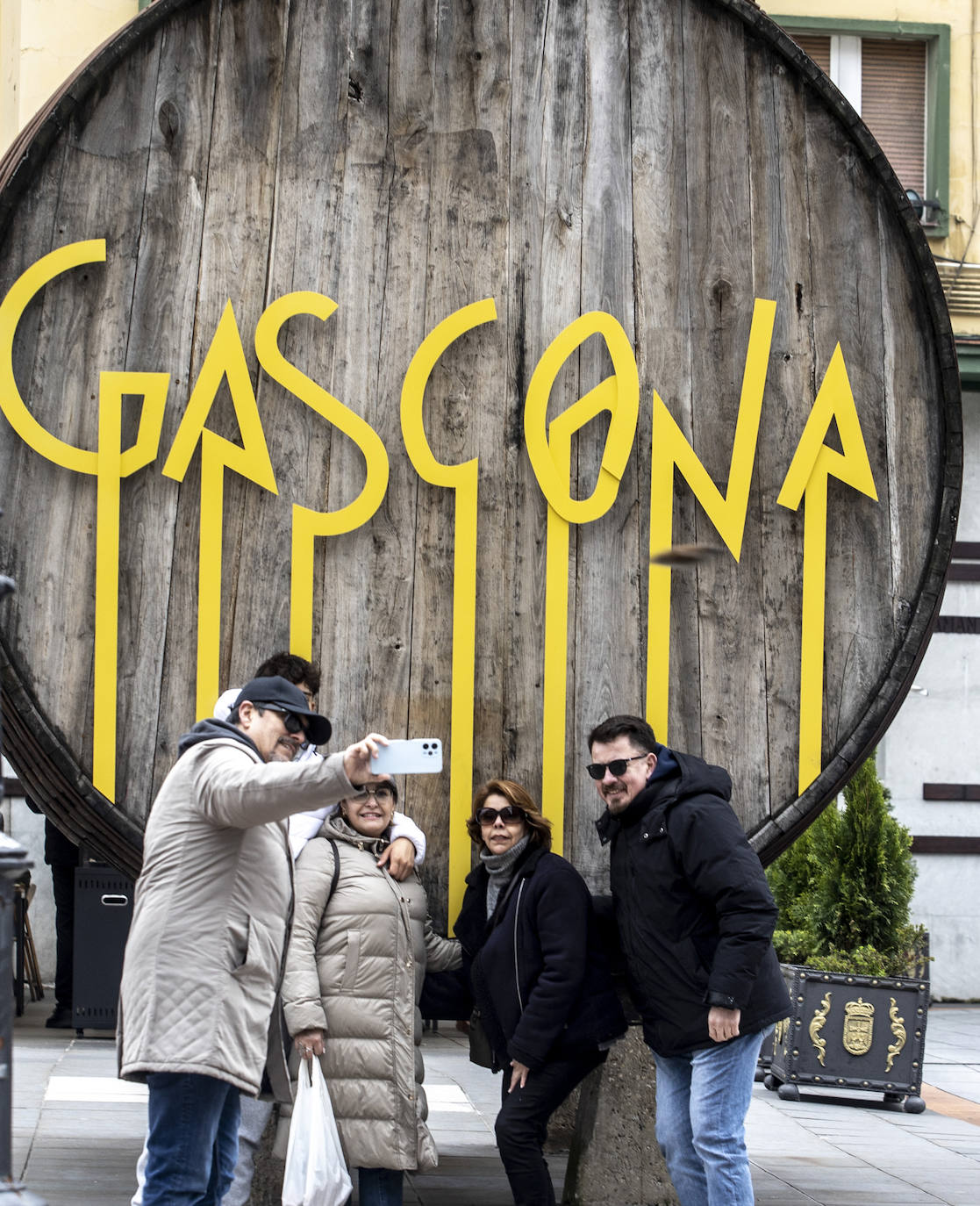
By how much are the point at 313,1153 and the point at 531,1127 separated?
0.69m

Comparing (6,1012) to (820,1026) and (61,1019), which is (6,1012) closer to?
(820,1026)

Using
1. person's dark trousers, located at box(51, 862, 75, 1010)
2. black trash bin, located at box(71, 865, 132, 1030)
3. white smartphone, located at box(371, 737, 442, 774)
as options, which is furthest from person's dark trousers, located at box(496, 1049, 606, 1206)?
person's dark trousers, located at box(51, 862, 75, 1010)

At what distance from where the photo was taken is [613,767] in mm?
4289

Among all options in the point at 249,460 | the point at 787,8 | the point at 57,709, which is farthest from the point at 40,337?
the point at 787,8

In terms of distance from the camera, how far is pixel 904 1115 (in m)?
7.24

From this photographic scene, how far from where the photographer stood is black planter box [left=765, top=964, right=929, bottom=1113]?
7.34m

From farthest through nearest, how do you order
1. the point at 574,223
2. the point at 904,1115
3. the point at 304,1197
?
the point at 904,1115 < the point at 574,223 < the point at 304,1197

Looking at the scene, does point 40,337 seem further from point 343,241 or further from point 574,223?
point 574,223

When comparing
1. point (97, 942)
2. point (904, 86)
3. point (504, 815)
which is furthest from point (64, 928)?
point (904, 86)

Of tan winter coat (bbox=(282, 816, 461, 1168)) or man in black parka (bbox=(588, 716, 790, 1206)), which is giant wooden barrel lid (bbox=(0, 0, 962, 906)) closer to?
tan winter coat (bbox=(282, 816, 461, 1168))

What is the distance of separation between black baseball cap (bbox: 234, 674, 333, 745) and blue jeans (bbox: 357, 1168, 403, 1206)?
1313 mm

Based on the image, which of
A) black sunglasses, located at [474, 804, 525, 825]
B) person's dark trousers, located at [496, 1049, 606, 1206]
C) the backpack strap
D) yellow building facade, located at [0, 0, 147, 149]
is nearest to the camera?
black sunglasses, located at [474, 804, 525, 825]

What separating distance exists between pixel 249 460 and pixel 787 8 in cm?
777

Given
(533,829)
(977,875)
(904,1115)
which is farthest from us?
(977,875)
